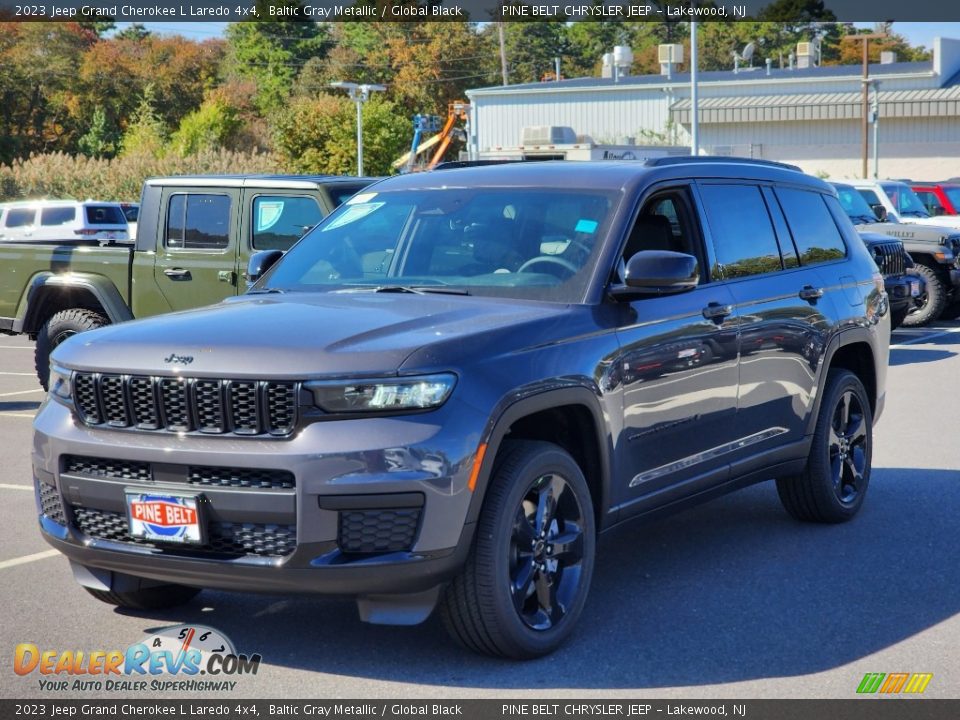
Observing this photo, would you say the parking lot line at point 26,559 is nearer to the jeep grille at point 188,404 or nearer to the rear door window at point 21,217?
the jeep grille at point 188,404

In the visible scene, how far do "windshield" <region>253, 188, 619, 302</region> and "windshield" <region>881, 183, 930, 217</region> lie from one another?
55.9 feet

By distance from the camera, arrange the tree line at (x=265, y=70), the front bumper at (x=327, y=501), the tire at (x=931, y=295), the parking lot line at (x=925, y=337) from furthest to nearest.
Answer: the tree line at (x=265, y=70) < the tire at (x=931, y=295) < the parking lot line at (x=925, y=337) < the front bumper at (x=327, y=501)

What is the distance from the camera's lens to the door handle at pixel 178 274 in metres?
11.5

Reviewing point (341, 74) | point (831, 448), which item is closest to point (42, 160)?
point (341, 74)

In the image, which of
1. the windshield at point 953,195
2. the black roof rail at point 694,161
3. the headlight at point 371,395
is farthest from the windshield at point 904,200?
the headlight at point 371,395

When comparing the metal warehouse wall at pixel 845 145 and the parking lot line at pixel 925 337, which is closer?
the parking lot line at pixel 925 337

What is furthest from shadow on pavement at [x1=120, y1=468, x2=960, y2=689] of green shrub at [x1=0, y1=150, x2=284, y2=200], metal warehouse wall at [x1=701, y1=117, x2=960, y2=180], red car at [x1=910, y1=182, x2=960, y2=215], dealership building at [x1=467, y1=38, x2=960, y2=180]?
metal warehouse wall at [x1=701, y1=117, x2=960, y2=180]

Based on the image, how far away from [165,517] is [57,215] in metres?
29.6

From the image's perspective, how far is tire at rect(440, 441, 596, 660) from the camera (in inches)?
191

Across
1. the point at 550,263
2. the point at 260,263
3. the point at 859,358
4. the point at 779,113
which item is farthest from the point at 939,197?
the point at 779,113

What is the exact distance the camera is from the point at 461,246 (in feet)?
20.0

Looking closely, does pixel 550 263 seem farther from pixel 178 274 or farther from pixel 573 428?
pixel 178 274

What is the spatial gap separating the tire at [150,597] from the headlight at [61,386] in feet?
2.70

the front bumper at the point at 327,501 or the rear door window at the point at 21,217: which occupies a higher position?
the front bumper at the point at 327,501
